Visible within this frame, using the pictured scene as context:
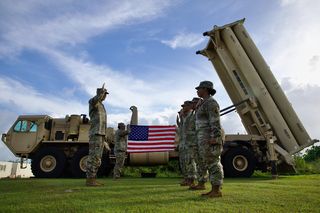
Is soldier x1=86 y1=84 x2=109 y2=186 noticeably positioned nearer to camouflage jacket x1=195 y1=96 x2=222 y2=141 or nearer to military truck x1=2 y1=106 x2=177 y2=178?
camouflage jacket x1=195 y1=96 x2=222 y2=141

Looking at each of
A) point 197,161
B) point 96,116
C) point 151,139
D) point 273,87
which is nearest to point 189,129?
point 197,161

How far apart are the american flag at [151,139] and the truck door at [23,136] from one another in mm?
3646

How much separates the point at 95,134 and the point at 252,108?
19.2 ft

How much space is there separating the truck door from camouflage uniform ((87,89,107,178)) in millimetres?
5934

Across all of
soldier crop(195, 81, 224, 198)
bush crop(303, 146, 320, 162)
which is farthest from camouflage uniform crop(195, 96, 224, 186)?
bush crop(303, 146, 320, 162)

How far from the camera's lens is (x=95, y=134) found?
586 cm

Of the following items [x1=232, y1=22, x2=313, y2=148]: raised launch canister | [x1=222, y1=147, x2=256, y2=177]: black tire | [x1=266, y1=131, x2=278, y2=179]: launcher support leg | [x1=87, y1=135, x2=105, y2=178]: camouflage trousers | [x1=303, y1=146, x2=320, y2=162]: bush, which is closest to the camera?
[x1=87, y1=135, x2=105, y2=178]: camouflage trousers

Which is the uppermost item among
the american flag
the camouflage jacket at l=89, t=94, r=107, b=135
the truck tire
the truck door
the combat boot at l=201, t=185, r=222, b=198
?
the truck door

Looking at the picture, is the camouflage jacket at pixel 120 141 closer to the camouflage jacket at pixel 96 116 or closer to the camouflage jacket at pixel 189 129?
the camouflage jacket at pixel 96 116

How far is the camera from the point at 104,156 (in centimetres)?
1059

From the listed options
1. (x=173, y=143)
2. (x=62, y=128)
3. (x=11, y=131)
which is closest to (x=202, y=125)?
(x=173, y=143)

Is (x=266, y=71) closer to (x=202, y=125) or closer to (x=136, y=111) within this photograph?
(x=136, y=111)

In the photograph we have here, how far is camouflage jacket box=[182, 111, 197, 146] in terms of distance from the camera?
5.86 meters

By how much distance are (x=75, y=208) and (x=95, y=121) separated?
3.00m
